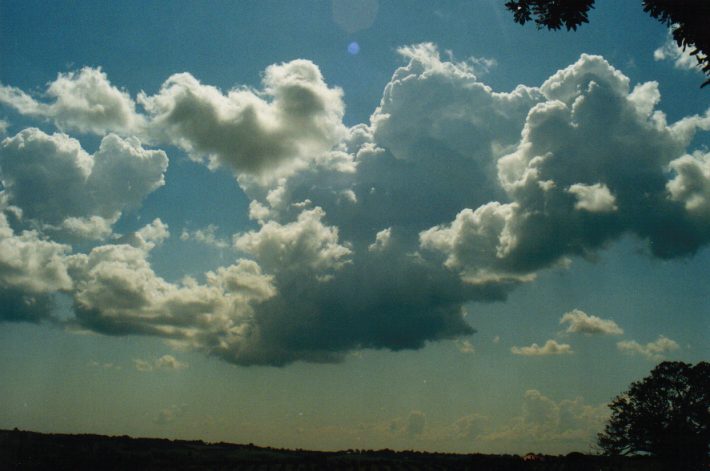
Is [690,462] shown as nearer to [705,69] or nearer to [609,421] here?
[609,421]

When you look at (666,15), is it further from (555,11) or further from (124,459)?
(124,459)

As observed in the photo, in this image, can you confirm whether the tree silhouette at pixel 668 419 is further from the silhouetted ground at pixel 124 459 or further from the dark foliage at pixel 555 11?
the dark foliage at pixel 555 11

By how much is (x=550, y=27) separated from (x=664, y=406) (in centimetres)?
5012

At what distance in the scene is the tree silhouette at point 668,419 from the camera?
45.0m

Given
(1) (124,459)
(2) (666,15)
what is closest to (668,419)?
(2) (666,15)

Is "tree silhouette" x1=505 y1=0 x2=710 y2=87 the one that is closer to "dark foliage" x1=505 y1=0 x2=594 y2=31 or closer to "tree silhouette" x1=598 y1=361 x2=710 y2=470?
"dark foliage" x1=505 y1=0 x2=594 y2=31

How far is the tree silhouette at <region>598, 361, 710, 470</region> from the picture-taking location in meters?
45.0

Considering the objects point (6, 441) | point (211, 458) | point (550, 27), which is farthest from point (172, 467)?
point (550, 27)

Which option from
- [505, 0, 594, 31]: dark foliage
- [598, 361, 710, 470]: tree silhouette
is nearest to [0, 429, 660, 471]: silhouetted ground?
[598, 361, 710, 470]: tree silhouette

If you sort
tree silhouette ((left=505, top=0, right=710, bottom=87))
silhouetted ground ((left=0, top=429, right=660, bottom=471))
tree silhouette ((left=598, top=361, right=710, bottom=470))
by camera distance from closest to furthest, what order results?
tree silhouette ((left=505, top=0, right=710, bottom=87))
tree silhouette ((left=598, top=361, right=710, bottom=470))
silhouetted ground ((left=0, top=429, right=660, bottom=471))

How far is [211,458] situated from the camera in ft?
391

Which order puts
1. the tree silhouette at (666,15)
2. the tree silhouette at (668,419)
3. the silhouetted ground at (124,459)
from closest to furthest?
the tree silhouette at (666,15)
the tree silhouette at (668,419)
the silhouetted ground at (124,459)

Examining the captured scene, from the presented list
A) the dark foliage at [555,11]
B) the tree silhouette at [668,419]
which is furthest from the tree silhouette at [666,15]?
the tree silhouette at [668,419]

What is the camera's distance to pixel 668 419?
4806 cm
